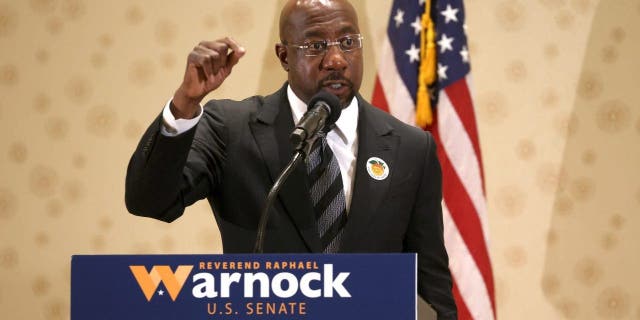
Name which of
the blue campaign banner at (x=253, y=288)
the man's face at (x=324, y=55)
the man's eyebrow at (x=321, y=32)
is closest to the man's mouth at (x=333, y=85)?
the man's face at (x=324, y=55)

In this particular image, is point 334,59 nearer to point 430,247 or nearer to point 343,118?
point 343,118

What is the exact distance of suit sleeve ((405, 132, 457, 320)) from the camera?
2.24m

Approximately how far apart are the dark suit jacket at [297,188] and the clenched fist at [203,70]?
0.25 meters

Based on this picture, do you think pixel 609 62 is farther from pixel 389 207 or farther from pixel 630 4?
pixel 389 207

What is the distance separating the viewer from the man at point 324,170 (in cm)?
212

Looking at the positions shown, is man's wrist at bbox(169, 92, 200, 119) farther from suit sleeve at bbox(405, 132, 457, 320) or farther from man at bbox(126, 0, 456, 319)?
suit sleeve at bbox(405, 132, 457, 320)

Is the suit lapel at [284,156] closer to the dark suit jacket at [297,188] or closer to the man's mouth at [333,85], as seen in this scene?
the dark suit jacket at [297,188]

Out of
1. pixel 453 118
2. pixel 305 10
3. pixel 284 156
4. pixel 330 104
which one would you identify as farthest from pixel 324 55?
pixel 453 118

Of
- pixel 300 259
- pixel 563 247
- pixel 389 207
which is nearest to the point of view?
pixel 300 259

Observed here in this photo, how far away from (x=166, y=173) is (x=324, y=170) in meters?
0.43

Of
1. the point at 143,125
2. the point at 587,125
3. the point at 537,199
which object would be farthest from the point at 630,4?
the point at 143,125

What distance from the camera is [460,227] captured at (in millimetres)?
3541

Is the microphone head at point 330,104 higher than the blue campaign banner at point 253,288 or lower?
higher

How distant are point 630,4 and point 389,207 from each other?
2.21m
